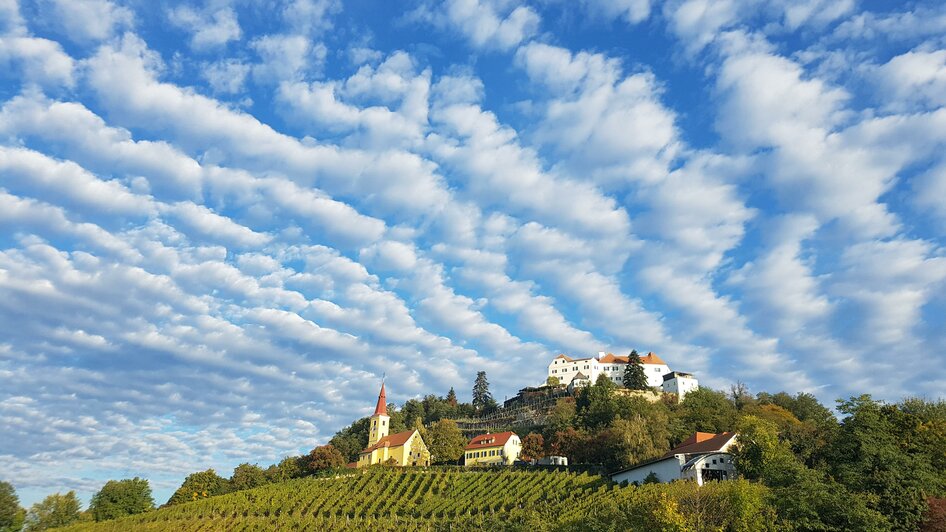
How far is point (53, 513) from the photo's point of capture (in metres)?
85.0

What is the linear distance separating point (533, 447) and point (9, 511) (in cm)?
6782

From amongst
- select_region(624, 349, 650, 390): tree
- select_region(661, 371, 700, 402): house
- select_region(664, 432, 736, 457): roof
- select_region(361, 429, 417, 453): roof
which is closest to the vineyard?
select_region(664, 432, 736, 457): roof

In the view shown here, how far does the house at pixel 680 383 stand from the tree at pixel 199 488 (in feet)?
244

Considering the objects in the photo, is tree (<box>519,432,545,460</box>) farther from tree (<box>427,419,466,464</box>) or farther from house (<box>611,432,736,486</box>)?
house (<box>611,432,736,486</box>)

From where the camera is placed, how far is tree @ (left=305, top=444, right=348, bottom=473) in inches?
3558

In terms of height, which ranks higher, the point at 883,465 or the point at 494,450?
the point at 494,450

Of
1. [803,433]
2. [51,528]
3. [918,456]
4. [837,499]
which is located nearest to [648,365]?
[803,433]

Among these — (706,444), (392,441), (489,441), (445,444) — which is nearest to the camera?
(706,444)

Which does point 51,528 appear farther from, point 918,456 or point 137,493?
point 918,456

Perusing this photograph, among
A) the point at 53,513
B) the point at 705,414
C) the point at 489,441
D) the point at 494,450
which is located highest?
the point at 705,414

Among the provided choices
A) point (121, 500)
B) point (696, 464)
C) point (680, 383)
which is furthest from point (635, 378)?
point (121, 500)

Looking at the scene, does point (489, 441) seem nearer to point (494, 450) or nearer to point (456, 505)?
point (494, 450)

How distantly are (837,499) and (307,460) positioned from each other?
7372cm

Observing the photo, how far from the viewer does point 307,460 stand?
93.3m
